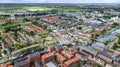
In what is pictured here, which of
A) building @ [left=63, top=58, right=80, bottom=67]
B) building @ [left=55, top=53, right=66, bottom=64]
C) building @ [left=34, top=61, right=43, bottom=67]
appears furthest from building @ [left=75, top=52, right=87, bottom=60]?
building @ [left=34, top=61, right=43, bottom=67]

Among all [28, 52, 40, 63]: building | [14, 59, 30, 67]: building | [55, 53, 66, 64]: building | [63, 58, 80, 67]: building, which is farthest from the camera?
[55, 53, 66, 64]: building

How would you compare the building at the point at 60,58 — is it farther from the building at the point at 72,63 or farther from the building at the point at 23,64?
the building at the point at 23,64

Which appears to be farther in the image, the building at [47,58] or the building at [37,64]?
the building at [47,58]

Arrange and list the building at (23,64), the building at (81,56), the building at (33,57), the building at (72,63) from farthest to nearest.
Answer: the building at (81,56) → the building at (33,57) → the building at (72,63) → the building at (23,64)

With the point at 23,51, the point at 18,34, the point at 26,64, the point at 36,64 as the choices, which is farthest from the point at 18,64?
the point at 18,34

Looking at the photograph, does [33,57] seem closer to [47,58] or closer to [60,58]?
[47,58]

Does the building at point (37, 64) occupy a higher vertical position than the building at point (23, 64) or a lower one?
lower

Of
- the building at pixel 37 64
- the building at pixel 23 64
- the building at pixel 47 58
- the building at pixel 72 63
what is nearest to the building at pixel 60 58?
the building at pixel 47 58

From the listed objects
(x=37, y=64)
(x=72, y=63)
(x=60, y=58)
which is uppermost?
(x=60, y=58)

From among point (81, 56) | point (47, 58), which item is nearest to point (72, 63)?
point (81, 56)

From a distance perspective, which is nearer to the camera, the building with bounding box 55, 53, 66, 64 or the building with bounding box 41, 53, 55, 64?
the building with bounding box 41, 53, 55, 64

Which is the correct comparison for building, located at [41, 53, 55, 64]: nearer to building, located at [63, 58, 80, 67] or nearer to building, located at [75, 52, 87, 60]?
building, located at [63, 58, 80, 67]

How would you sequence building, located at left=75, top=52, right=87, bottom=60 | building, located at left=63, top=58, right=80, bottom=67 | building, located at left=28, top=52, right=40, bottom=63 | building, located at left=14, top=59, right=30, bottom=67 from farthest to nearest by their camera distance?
building, located at left=75, top=52, right=87, bottom=60
building, located at left=28, top=52, right=40, bottom=63
building, located at left=63, top=58, right=80, bottom=67
building, located at left=14, top=59, right=30, bottom=67
